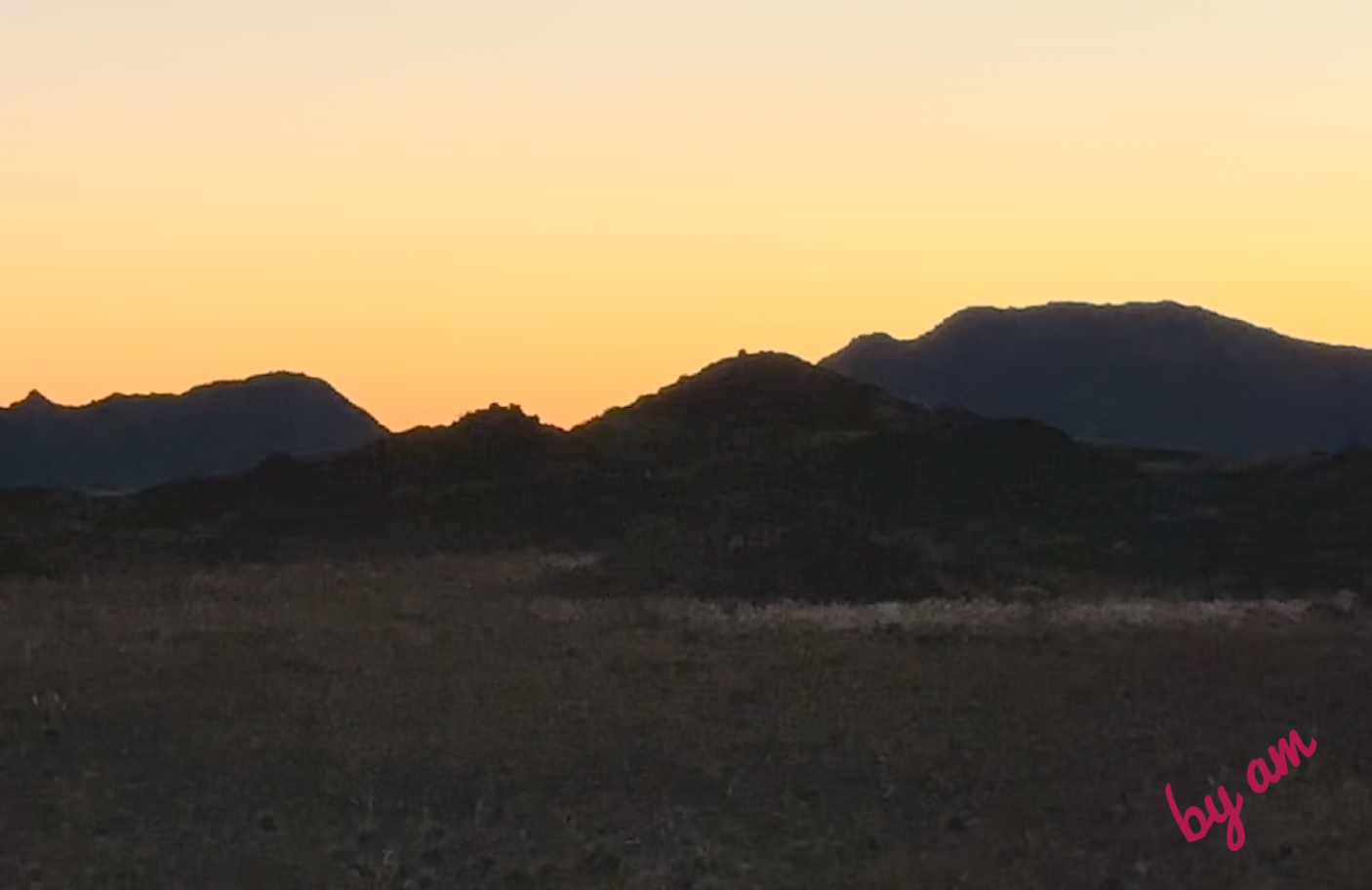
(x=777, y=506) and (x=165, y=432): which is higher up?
(x=165, y=432)

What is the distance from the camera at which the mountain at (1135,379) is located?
12900 centimetres

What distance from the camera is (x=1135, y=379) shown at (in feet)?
446

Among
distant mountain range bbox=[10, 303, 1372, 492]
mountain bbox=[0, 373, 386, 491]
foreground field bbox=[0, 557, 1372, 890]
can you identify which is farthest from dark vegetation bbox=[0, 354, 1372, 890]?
mountain bbox=[0, 373, 386, 491]

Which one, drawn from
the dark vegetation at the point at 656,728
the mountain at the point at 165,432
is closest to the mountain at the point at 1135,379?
the mountain at the point at 165,432

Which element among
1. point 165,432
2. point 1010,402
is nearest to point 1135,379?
point 1010,402

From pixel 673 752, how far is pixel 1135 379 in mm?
120851

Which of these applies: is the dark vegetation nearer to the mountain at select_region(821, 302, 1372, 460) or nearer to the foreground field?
the foreground field

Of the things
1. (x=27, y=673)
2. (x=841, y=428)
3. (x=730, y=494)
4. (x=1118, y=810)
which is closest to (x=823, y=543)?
(x=730, y=494)

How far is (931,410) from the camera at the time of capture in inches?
2813

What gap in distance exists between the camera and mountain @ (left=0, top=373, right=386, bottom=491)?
13900 centimetres

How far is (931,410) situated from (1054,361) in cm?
7374

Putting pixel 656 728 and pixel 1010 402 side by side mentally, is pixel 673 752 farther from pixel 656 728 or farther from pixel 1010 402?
pixel 1010 402

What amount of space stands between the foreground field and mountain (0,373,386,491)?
111 m

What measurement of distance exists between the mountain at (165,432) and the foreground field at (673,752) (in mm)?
111457
